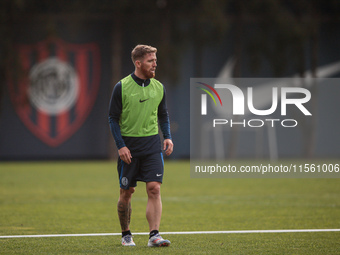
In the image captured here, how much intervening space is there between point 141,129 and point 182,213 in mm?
3671

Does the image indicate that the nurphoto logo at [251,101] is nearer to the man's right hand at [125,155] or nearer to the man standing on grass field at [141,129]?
the man standing on grass field at [141,129]

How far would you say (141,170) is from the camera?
22.2 ft

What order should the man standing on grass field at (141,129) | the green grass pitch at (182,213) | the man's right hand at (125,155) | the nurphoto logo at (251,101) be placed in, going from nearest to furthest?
1. the man's right hand at (125,155)
2. the man standing on grass field at (141,129)
3. the green grass pitch at (182,213)
4. the nurphoto logo at (251,101)

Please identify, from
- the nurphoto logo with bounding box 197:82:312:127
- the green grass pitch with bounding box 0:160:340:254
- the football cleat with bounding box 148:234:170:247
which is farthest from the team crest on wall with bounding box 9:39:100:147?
the football cleat with bounding box 148:234:170:247

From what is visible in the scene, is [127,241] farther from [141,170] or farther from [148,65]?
[148,65]

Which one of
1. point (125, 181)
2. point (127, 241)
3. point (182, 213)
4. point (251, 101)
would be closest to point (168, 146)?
point (125, 181)

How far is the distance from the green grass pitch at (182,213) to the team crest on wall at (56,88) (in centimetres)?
812

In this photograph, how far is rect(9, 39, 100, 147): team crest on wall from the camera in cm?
2584

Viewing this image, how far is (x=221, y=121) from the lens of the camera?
28266mm

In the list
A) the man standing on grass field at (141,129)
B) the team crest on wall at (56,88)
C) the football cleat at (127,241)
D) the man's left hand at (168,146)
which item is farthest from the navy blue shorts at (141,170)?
the team crest on wall at (56,88)

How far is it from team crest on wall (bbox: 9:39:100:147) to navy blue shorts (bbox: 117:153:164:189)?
64.3 ft

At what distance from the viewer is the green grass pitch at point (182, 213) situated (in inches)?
266

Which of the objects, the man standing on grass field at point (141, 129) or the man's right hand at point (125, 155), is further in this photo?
the man standing on grass field at point (141, 129)

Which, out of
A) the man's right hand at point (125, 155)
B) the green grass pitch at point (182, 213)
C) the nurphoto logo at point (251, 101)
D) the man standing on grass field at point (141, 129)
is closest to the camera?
the man's right hand at point (125, 155)
